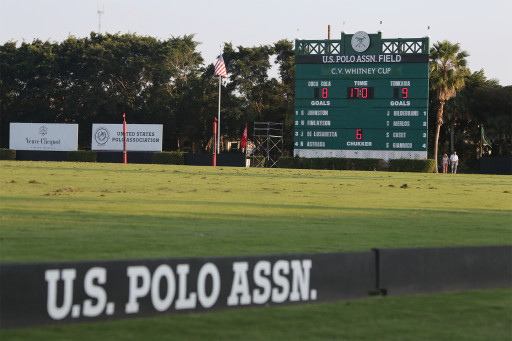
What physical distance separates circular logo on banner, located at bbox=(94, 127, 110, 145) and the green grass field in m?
43.5

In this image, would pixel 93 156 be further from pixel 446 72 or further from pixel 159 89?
pixel 446 72

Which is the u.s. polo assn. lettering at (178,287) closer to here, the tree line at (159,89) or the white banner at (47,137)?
the white banner at (47,137)

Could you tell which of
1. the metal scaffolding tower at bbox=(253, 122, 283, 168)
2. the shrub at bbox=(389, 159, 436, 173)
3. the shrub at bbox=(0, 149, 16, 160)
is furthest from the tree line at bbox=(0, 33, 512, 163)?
the shrub at bbox=(389, 159, 436, 173)

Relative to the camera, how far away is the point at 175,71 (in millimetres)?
77500

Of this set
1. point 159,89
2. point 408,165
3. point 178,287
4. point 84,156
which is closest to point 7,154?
point 84,156

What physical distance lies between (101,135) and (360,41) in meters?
25.9

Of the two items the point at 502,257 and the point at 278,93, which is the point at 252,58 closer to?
the point at 278,93

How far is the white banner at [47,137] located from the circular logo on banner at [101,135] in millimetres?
1868

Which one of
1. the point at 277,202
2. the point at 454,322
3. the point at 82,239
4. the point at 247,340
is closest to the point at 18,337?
the point at 247,340

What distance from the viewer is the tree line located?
71125mm

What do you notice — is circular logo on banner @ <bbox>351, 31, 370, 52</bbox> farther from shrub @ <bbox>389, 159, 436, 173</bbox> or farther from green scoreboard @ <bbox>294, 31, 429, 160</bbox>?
shrub @ <bbox>389, 159, 436, 173</bbox>

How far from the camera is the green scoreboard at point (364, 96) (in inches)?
1848

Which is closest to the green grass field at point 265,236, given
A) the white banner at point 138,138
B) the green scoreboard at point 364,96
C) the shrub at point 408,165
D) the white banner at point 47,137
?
the green scoreboard at point 364,96

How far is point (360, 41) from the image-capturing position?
48.2 meters
